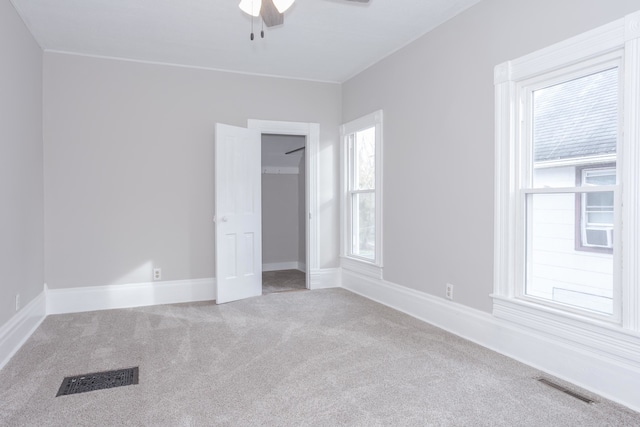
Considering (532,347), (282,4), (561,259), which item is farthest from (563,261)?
(282,4)

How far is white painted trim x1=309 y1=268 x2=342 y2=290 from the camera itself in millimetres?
5430

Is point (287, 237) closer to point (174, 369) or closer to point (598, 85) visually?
point (174, 369)

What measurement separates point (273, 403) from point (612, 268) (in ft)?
6.75

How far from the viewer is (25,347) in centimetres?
330

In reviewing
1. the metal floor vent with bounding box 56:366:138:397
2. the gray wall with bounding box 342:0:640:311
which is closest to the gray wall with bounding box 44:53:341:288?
the gray wall with bounding box 342:0:640:311

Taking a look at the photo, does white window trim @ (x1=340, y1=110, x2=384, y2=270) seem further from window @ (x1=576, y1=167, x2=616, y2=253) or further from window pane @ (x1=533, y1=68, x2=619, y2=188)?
window @ (x1=576, y1=167, x2=616, y2=253)

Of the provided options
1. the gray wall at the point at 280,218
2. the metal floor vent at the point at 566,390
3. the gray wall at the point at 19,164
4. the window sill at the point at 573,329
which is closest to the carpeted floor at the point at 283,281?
the gray wall at the point at 280,218

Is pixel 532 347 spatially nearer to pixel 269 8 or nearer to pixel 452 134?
pixel 452 134

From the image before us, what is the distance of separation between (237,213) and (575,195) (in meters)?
3.34

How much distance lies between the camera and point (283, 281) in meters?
6.01

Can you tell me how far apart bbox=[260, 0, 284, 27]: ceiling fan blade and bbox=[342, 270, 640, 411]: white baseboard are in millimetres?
2549

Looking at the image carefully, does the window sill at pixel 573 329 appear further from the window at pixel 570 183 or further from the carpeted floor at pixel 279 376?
the carpeted floor at pixel 279 376

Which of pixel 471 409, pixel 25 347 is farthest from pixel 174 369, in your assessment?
pixel 471 409

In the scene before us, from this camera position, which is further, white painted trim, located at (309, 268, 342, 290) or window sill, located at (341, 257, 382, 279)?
white painted trim, located at (309, 268, 342, 290)
